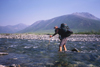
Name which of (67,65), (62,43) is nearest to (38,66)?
(67,65)

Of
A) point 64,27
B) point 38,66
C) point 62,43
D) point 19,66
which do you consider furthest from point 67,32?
point 19,66

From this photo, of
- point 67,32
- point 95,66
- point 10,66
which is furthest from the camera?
point 67,32

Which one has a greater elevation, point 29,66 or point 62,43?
point 62,43

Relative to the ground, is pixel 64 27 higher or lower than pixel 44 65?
higher

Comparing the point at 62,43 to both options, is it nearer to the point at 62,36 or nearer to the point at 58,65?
the point at 62,36

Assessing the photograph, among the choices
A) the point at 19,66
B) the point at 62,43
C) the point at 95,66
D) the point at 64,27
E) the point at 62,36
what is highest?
the point at 64,27

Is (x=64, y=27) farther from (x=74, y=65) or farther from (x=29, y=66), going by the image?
(x=29, y=66)

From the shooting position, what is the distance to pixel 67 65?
611 cm

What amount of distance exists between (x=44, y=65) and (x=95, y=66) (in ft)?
10.1

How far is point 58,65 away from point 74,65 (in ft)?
3.27

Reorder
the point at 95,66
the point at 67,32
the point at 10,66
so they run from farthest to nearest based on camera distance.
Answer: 1. the point at 67,32
2. the point at 95,66
3. the point at 10,66

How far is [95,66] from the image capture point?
5938 millimetres

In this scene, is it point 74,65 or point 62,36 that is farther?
point 62,36

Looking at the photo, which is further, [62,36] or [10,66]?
[62,36]
